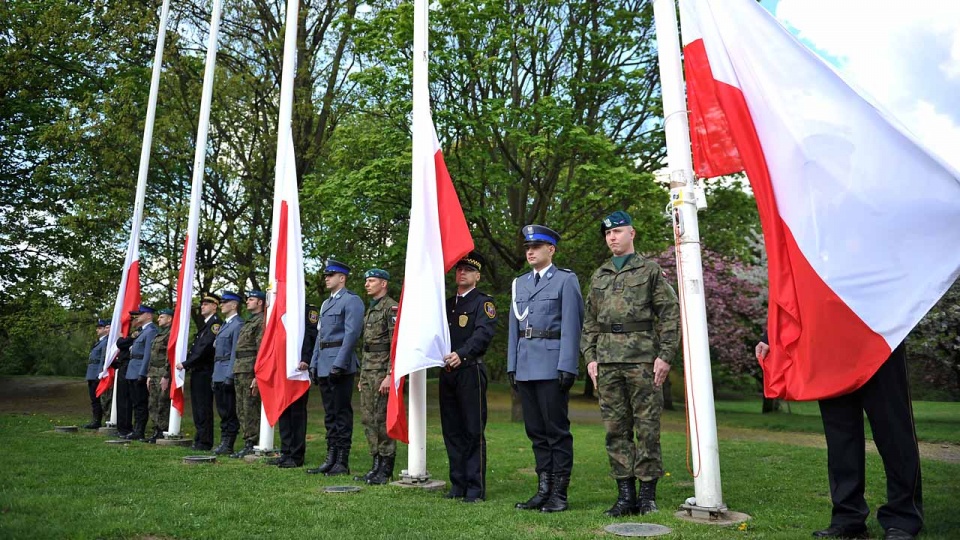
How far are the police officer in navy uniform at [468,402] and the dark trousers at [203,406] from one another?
5.32 metres

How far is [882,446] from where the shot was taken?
4.27 m

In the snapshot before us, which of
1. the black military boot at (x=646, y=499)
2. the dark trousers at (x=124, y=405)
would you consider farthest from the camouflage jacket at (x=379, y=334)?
the dark trousers at (x=124, y=405)

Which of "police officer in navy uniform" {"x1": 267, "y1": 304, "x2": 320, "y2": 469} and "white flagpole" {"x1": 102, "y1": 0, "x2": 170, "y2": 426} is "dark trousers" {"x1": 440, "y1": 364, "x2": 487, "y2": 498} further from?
"white flagpole" {"x1": 102, "y1": 0, "x2": 170, "y2": 426}

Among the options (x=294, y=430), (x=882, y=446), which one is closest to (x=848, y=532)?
(x=882, y=446)

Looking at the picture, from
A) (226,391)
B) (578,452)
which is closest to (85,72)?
(226,391)

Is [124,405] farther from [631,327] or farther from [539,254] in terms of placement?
[631,327]

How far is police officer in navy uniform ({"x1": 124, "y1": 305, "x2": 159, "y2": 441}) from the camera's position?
485 inches

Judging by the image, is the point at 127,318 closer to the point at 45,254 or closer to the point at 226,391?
the point at 226,391

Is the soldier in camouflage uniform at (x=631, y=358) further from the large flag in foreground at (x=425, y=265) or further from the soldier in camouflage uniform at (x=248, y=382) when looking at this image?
the soldier in camouflage uniform at (x=248, y=382)

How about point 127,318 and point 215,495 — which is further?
point 127,318

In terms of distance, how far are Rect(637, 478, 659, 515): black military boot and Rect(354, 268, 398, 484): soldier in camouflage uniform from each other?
279cm

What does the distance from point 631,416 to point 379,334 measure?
3095 millimetres

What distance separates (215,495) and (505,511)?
2436 millimetres

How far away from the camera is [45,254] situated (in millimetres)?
21953
